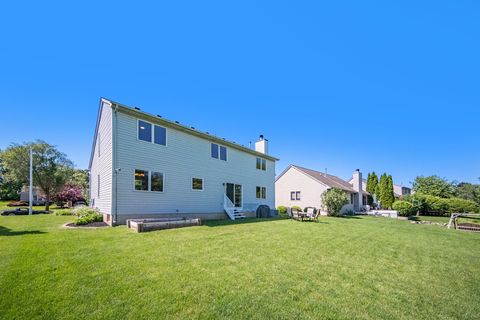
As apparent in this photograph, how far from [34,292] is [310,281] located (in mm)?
4818

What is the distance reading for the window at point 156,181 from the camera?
12.1m

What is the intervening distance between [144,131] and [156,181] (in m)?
2.81

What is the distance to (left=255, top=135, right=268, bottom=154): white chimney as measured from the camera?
21281 millimetres

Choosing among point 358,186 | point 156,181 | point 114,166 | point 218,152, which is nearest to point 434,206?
point 358,186

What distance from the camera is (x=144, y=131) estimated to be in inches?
473

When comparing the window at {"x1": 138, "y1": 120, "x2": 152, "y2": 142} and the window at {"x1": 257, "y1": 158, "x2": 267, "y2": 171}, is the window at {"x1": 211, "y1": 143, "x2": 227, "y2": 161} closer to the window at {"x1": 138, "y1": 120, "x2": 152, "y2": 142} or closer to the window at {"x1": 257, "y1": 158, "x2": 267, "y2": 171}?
the window at {"x1": 257, "y1": 158, "x2": 267, "y2": 171}

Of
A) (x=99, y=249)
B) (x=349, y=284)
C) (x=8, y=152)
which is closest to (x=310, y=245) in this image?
(x=349, y=284)

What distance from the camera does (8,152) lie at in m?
27.0

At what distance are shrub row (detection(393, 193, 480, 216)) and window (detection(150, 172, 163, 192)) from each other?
27034mm

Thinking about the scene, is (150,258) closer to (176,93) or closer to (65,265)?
(65,265)

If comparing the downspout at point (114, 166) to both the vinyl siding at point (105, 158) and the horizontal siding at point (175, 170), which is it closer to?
the horizontal siding at point (175, 170)

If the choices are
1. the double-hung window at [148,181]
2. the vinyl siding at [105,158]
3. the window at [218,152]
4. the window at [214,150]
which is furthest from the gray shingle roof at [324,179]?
the vinyl siding at [105,158]

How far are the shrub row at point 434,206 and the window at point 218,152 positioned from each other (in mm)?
22578

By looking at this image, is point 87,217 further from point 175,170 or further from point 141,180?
point 175,170
